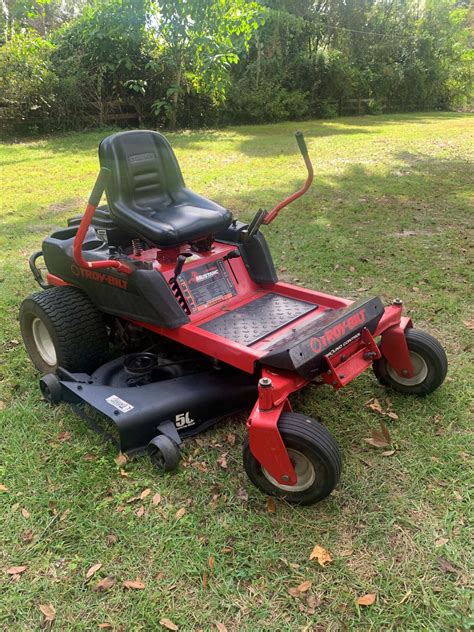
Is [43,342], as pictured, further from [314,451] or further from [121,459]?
[314,451]

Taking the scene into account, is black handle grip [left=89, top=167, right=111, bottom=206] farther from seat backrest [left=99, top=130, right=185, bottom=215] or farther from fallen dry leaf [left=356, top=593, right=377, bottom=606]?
fallen dry leaf [left=356, top=593, right=377, bottom=606]

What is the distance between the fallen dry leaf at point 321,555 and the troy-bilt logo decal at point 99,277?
5.15 feet

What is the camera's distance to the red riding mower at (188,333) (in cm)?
220

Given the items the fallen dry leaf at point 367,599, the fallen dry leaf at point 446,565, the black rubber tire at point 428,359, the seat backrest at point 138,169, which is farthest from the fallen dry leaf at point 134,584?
the seat backrest at point 138,169

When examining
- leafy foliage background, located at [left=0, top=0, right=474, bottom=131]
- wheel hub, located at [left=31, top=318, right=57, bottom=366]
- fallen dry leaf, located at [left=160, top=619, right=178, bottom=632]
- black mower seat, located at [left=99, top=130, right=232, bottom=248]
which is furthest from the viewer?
leafy foliage background, located at [left=0, top=0, right=474, bottom=131]

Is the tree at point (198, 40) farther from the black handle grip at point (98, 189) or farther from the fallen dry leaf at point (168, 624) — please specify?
the fallen dry leaf at point (168, 624)

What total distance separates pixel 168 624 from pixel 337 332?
133cm

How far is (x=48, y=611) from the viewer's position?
1.83m

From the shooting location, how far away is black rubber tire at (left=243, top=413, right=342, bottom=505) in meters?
2.03

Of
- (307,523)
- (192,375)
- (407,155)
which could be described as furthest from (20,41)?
(307,523)

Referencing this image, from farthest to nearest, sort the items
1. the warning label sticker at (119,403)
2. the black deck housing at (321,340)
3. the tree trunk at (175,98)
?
1. the tree trunk at (175,98)
2. the warning label sticker at (119,403)
3. the black deck housing at (321,340)

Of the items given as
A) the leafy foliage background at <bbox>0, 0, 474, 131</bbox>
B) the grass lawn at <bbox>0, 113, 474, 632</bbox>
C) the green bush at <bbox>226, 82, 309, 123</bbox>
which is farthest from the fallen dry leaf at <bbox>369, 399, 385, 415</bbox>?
the green bush at <bbox>226, 82, 309, 123</bbox>

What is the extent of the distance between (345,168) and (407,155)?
1885 millimetres

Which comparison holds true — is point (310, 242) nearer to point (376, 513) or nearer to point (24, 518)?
point (376, 513)
